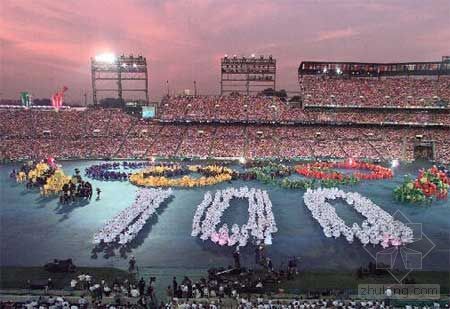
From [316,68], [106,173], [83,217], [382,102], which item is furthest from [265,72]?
[83,217]

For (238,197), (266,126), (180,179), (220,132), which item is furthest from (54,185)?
(266,126)

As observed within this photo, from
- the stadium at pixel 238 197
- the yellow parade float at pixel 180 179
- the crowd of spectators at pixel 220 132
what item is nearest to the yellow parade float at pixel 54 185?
the stadium at pixel 238 197

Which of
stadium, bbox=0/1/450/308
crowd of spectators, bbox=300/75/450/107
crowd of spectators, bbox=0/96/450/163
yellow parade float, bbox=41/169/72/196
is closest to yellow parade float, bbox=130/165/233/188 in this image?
stadium, bbox=0/1/450/308

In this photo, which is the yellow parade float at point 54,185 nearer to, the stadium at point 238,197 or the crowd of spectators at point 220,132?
the stadium at point 238,197

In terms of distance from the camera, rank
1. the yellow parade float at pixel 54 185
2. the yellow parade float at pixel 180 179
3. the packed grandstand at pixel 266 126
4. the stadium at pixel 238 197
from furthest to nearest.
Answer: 1. the packed grandstand at pixel 266 126
2. the yellow parade float at pixel 180 179
3. the yellow parade float at pixel 54 185
4. the stadium at pixel 238 197

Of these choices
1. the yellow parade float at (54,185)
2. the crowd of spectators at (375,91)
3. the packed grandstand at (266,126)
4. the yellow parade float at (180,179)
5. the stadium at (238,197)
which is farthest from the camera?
the crowd of spectators at (375,91)

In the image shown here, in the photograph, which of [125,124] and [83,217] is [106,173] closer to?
[83,217]

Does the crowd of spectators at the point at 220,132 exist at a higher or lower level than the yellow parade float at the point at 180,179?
higher
